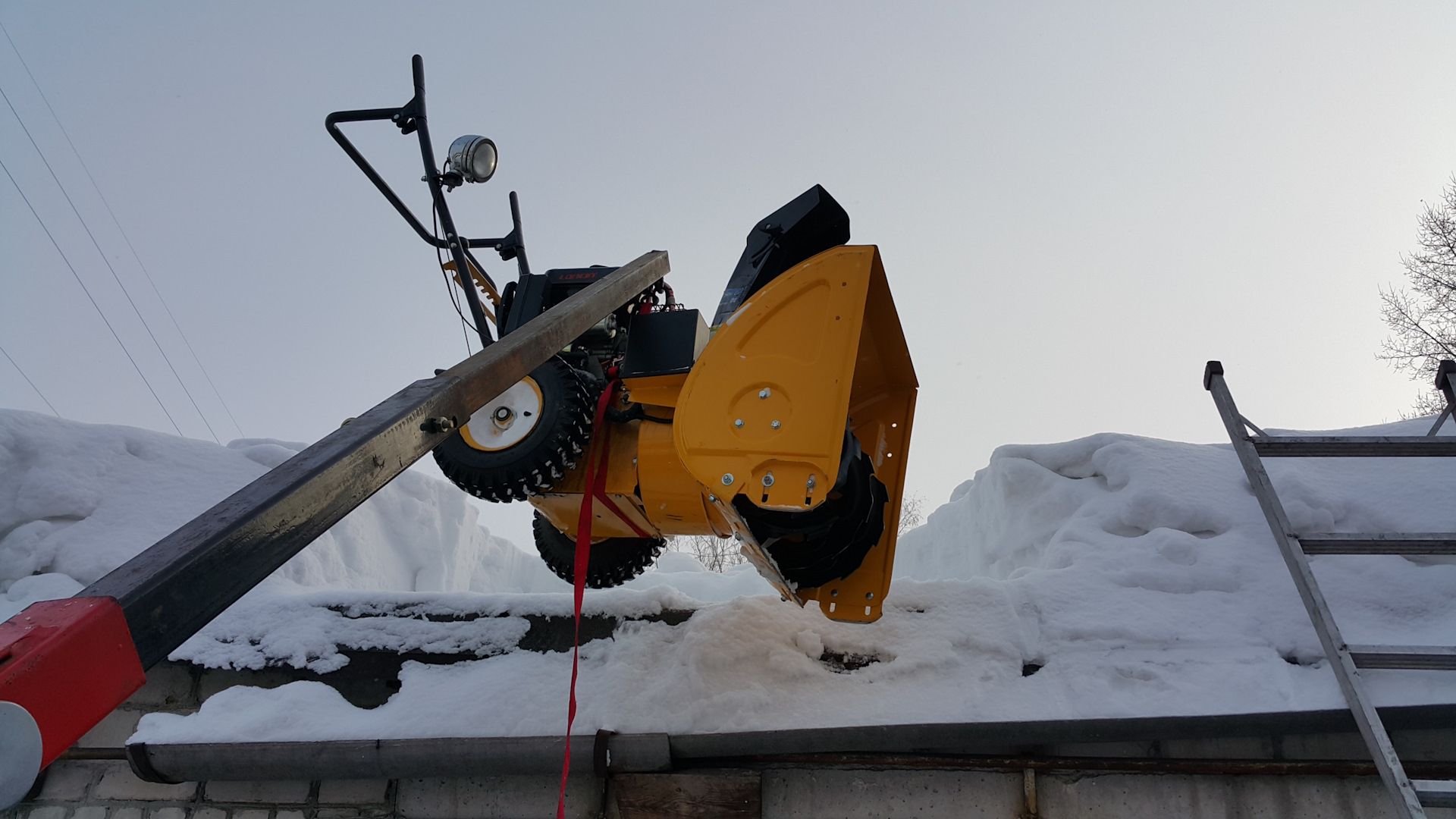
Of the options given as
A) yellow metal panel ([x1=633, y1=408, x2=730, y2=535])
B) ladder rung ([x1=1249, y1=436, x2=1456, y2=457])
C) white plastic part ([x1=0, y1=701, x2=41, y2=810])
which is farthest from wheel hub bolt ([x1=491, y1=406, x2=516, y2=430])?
ladder rung ([x1=1249, y1=436, x2=1456, y2=457])

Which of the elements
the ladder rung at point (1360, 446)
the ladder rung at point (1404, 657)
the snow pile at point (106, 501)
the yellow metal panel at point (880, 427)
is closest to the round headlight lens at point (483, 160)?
the yellow metal panel at point (880, 427)

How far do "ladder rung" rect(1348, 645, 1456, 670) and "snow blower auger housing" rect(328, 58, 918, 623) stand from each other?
1.53 metres

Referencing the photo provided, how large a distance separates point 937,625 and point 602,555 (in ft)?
5.38

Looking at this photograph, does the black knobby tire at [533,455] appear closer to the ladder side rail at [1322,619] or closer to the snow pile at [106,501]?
the ladder side rail at [1322,619]

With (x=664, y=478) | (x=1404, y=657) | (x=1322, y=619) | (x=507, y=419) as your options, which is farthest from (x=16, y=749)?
(x=1404, y=657)

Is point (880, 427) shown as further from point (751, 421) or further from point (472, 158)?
point (472, 158)

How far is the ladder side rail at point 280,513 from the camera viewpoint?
108cm

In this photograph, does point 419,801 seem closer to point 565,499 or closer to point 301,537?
point 565,499

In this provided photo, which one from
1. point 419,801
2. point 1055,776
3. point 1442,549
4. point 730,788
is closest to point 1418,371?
point 1442,549

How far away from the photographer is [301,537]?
1.32m

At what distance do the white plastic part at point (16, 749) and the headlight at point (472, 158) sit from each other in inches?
121

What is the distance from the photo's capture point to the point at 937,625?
11.5 feet

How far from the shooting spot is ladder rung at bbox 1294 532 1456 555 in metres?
2.70

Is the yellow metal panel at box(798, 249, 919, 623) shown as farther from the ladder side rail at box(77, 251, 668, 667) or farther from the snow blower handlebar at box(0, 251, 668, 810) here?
the snow blower handlebar at box(0, 251, 668, 810)
